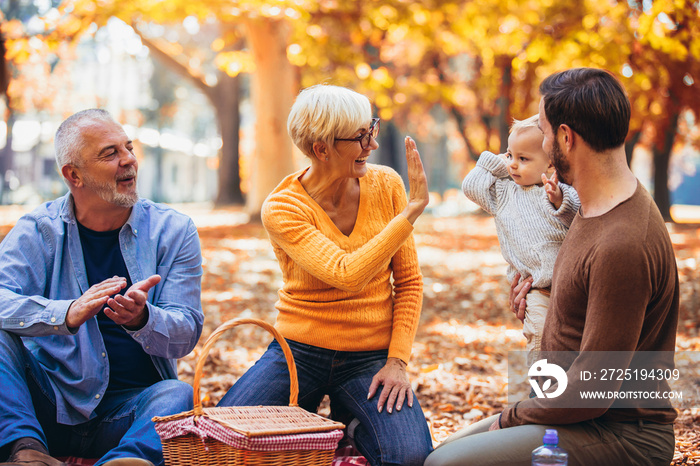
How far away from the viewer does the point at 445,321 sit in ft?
26.9

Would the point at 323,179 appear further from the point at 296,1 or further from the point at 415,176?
the point at 296,1

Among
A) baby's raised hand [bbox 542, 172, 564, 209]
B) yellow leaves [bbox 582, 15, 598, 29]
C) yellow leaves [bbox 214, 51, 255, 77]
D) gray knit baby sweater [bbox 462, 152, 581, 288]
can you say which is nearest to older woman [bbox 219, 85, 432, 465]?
gray knit baby sweater [bbox 462, 152, 581, 288]

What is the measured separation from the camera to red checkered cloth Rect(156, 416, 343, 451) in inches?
107

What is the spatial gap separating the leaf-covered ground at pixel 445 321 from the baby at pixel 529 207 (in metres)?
1.23

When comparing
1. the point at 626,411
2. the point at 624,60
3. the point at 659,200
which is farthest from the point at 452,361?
the point at 659,200

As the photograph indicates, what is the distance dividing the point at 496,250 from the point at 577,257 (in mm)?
11972

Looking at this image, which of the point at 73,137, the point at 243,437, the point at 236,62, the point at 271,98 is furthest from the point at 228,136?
the point at 243,437

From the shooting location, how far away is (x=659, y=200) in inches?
828

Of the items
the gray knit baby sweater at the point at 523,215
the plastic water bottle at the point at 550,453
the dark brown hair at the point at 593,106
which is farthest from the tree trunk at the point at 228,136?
the plastic water bottle at the point at 550,453

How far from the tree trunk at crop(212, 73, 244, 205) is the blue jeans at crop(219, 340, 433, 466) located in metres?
20.3

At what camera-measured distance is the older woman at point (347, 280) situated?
11.0 feet

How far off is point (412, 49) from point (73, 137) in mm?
21596

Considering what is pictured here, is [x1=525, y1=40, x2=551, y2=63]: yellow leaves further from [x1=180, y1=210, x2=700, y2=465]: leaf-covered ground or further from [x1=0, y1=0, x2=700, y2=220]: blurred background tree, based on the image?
[x1=180, y1=210, x2=700, y2=465]: leaf-covered ground

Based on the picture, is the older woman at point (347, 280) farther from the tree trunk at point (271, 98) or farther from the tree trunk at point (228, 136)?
the tree trunk at point (228, 136)
